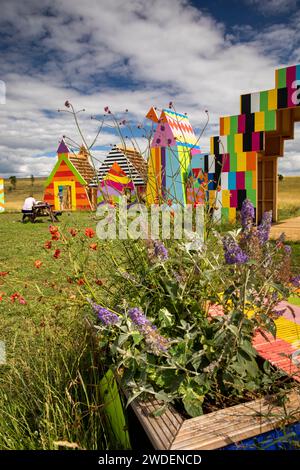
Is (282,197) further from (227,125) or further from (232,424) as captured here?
(232,424)

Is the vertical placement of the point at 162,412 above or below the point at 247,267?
below

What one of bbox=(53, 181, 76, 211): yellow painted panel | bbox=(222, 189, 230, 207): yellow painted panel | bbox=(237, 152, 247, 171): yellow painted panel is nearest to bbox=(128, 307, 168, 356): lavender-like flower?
bbox=(222, 189, 230, 207): yellow painted panel

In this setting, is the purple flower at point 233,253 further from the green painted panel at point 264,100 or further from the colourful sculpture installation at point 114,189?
the green painted panel at point 264,100

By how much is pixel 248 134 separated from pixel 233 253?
8270 millimetres

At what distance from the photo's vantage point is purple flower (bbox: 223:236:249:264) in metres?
1.28

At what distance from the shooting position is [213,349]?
1.49 meters

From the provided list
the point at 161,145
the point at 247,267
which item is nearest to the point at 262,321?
the point at 247,267

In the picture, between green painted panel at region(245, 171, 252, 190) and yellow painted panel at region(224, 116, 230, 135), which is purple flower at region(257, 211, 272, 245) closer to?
green painted panel at region(245, 171, 252, 190)

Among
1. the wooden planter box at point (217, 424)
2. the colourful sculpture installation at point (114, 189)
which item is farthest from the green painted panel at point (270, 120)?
the wooden planter box at point (217, 424)

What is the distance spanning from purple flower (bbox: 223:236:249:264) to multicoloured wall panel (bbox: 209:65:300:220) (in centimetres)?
704

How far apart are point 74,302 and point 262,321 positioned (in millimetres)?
956

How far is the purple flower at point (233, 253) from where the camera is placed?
1.28 metres
